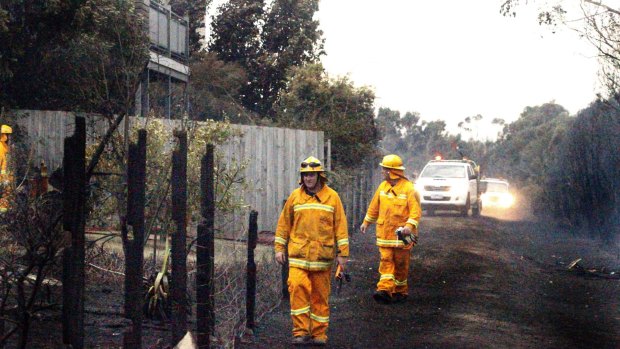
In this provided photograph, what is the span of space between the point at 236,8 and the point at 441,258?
21.0m

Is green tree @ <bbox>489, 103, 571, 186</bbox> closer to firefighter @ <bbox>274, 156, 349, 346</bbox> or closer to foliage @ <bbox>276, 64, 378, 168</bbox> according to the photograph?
foliage @ <bbox>276, 64, 378, 168</bbox>

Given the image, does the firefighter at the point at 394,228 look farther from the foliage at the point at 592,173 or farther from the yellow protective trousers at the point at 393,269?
the foliage at the point at 592,173

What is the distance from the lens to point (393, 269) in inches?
485

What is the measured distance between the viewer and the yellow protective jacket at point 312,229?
948 cm

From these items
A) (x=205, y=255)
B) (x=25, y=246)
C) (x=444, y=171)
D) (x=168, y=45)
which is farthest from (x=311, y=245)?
(x=444, y=171)

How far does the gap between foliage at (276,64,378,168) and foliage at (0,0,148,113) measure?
223 inches

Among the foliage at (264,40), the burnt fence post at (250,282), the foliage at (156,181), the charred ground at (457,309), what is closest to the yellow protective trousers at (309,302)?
the charred ground at (457,309)

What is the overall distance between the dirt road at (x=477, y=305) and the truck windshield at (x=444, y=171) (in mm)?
10852

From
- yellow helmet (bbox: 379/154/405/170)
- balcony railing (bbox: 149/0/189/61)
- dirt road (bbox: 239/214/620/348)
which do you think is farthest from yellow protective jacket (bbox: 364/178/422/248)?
balcony railing (bbox: 149/0/189/61)

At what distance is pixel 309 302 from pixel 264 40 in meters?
28.6

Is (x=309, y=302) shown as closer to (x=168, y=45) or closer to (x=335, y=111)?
(x=335, y=111)

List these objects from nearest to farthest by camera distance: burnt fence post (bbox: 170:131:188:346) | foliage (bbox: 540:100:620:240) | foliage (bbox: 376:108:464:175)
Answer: burnt fence post (bbox: 170:131:188:346) < foliage (bbox: 540:100:620:240) < foliage (bbox: 376:108:464:175)

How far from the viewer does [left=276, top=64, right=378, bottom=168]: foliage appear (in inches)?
853

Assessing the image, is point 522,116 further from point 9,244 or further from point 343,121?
point 9,244
